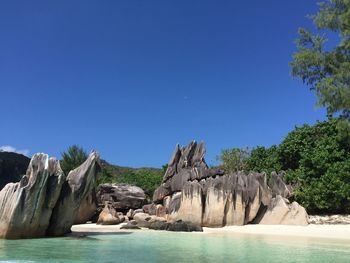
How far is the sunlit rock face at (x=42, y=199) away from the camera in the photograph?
14812mm

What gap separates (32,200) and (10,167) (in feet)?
150

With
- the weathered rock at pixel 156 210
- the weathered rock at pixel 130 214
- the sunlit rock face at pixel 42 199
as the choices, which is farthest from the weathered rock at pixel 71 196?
the weathered rock at pixel 130 214

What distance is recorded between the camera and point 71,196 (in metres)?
16.6

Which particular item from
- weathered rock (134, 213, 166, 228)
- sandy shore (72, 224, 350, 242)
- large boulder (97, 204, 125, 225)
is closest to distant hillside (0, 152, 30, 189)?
large boulder (97, 204, 125, 225)

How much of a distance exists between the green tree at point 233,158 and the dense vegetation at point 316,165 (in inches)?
338

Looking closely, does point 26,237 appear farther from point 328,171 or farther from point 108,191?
point 328,171

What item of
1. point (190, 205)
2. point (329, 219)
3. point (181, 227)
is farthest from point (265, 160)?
point (181, 227)

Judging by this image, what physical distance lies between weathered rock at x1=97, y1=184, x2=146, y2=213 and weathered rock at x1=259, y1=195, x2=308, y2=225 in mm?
9216

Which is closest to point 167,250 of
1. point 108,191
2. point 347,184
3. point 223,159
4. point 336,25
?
point 336,25

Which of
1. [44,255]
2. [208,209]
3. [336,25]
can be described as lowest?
[44,255]

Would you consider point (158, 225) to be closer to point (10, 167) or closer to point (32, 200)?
point (32, 200)

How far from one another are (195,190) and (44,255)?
44.6 ft

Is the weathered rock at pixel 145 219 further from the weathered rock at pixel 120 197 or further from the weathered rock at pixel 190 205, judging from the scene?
the weathered rock at pixel 120 197

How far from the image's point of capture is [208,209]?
2252 cm
